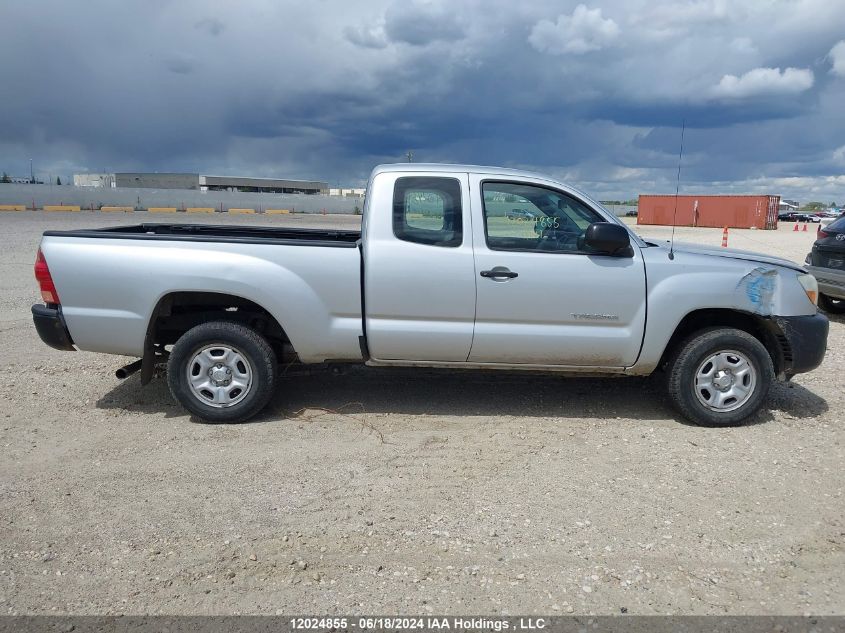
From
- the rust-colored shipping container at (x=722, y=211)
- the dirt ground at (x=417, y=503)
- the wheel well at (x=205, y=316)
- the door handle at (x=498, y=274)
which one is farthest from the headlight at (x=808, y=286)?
the rust-colored shipping container at (x=722, y=211)

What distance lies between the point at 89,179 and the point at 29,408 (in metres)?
99.8

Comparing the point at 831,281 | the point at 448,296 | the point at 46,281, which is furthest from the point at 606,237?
the point at 831,281

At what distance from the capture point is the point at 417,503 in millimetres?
3914

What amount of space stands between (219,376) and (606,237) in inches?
121

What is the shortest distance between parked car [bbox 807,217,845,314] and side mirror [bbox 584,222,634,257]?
5905 mm

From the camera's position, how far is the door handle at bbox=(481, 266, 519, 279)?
490cm

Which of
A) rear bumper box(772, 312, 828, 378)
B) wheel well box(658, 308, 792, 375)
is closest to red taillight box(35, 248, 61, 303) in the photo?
wheel well box(658, 308, 792, 375)

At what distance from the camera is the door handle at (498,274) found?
4902 millimetres

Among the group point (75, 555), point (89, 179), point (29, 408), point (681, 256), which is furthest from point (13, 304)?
point (89, 179)

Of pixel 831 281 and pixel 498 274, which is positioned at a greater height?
pixel 498 274

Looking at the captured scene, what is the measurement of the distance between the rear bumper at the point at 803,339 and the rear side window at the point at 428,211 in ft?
8.47

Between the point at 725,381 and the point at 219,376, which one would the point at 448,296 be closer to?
the point at 219,376

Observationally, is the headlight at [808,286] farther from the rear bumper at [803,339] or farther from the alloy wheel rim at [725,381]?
the alloy wheel rim at [725,381]

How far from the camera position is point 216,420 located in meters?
5.14
